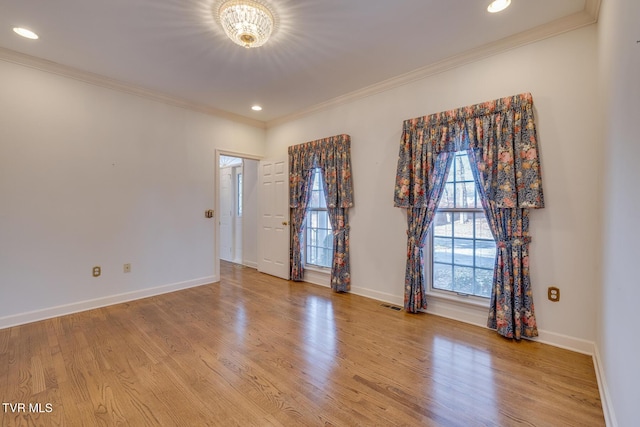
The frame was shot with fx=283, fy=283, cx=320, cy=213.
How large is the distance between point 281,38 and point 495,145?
2.17 metres

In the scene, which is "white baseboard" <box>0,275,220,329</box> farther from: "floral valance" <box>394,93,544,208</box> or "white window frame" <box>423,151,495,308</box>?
"floral valance" <box>394,93,544,208</box>

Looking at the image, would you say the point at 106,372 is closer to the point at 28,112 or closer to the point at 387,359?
the point at 387,359

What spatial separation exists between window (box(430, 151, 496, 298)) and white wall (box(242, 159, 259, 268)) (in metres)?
3.46

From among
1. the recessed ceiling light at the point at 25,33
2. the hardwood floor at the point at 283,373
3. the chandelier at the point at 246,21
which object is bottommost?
the hardwood floor at the point at 283,373

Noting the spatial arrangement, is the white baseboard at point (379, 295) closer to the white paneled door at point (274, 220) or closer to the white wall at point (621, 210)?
the white paneled door at point (274, 220)

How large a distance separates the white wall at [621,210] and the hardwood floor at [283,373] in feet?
1.29

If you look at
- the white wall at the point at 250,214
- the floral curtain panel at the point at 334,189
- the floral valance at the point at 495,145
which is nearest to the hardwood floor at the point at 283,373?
the floral curtain panel at the point at 334,189

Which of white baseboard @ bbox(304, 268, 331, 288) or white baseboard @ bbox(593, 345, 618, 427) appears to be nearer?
white baseboard @ bbox(593, 345, 618, 427)

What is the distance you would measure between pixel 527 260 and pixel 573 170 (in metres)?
0.82

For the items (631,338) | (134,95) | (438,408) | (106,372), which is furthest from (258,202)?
(631,338)

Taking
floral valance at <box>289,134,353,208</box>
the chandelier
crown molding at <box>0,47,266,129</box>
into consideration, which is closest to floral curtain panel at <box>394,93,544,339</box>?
floral valance at <box>289,134,353,208</box>

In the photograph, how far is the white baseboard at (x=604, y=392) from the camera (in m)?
1.48

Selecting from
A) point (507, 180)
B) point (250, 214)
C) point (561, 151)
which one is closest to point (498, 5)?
point (561, 151)

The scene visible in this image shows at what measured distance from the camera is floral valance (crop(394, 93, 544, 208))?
2.42 metres
